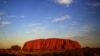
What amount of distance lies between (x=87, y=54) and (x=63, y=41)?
5104 centimetres

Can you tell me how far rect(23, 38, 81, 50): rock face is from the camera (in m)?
69.1

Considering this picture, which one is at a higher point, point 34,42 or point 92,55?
point 34,42

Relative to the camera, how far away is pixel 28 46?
7494 cm

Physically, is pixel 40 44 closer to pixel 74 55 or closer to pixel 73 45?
pixel 73 45

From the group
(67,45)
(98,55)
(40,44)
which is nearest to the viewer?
(98,55)

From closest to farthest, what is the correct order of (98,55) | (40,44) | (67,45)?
1. (98,55)
2. (67,45)
3. (40,44)

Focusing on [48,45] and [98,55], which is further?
[48,45]

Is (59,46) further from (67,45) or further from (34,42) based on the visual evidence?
(34,42)

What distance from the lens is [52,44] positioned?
71812 mm

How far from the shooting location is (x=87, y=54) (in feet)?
66.9

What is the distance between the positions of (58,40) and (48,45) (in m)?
4.04

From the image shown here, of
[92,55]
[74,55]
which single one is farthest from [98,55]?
[74,55]

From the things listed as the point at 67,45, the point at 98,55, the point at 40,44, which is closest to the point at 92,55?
the point at 98,55

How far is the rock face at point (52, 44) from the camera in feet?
227
